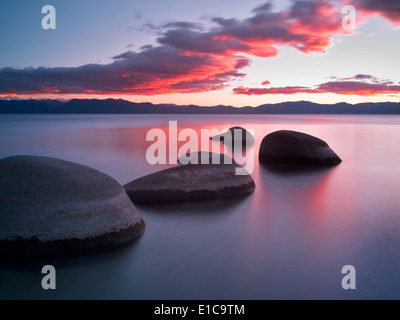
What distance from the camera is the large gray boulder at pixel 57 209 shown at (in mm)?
8875

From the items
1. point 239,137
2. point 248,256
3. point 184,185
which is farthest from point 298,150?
point 239,137

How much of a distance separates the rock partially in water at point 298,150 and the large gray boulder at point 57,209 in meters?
17.8

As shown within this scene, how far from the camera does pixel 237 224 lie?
1325cm

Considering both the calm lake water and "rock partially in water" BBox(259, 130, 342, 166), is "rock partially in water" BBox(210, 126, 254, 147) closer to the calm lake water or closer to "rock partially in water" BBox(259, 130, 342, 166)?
"rock partially in water" BBox(259, 130, 342, 166)

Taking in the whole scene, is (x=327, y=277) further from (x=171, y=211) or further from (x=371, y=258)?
(x=171, y=211)

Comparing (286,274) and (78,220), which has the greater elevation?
(78,220)

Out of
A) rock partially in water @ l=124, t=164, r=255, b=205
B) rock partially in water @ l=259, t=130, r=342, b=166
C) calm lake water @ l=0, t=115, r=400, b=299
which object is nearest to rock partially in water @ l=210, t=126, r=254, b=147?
rock partially in water @ l=259, t=130, r=342, b=166

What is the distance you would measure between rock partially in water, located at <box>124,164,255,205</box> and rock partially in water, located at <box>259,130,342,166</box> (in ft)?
37.0

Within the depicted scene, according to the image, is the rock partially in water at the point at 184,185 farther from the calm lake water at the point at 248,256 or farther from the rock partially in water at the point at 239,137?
the rock partially in water at the point at 239,137

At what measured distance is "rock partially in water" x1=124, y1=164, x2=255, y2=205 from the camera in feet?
48.2

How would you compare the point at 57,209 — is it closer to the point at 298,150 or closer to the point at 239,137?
the point at 298,150
